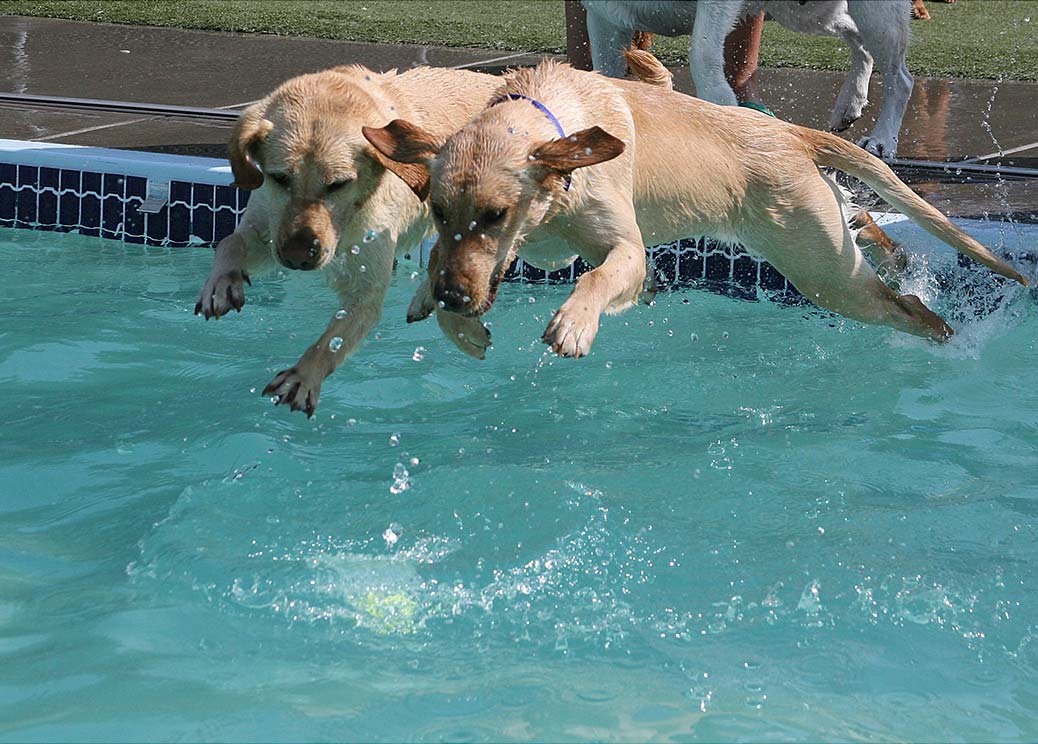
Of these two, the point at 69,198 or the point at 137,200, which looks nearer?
the point at 137,200

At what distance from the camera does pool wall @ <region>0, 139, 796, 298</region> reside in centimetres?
621

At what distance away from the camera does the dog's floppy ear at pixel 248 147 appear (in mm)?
3607

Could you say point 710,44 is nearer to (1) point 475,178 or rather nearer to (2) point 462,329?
(2) point 462,329

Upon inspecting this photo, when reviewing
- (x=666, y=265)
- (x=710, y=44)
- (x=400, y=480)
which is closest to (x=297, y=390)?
(x=400, y=480)

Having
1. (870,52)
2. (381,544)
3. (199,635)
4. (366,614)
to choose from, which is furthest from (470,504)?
(870,52)

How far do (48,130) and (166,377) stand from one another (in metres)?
2.64

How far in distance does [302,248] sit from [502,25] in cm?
745

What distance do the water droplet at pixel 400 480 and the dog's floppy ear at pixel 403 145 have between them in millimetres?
975

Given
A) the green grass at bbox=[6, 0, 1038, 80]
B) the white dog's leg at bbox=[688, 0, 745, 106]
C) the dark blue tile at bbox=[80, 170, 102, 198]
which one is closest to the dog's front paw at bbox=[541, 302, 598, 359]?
the white dog's leg at bbox=[688, 0, 745, 106]

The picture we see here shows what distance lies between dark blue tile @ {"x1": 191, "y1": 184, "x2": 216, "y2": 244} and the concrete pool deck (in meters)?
0.40

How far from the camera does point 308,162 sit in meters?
3.56

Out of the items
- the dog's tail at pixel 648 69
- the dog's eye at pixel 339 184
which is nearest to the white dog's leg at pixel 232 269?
the dog's eye at pixel 339 184

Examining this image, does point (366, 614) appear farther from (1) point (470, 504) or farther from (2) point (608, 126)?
(2) point (608, 126)

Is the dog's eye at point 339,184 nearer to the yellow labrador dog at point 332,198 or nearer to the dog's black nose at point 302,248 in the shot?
the yellow labrador dog at point 332,198
